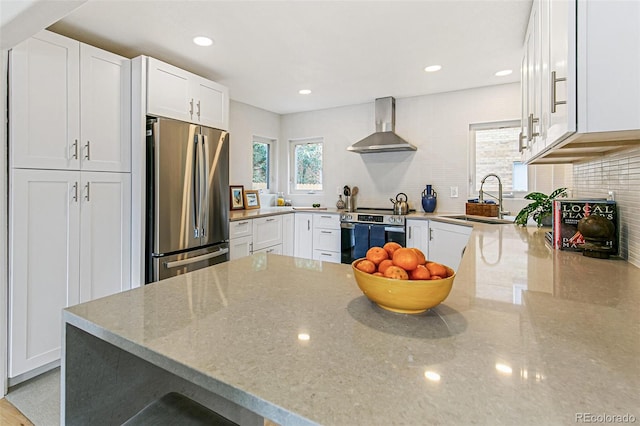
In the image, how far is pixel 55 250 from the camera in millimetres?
2090

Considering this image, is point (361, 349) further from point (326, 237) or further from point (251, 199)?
point (251, 199)

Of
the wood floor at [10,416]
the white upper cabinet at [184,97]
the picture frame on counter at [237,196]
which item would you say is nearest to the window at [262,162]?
the picture frame on counter at [237,196]

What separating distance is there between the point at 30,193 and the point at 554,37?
2785 mm

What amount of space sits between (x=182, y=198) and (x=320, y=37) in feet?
5.45

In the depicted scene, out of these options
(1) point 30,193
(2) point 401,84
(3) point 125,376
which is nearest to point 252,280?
(3) point 125,376

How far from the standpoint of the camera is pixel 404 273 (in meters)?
0.78

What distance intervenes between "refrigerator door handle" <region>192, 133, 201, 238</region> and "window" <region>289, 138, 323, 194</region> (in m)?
2.28

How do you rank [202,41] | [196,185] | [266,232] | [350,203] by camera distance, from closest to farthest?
[202,41]
[196,185]
[266,232]
[350,203]

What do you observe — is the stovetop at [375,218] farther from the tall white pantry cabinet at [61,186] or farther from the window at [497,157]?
the tall white pantry cabinet at [61,186]

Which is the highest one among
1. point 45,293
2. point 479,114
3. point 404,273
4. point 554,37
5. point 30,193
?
point 479,114

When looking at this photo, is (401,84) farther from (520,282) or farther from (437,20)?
(520,282)

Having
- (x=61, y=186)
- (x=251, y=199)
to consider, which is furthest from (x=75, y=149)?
(x=251, y=199)

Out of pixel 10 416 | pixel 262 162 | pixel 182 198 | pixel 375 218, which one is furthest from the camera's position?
pixel 262 162

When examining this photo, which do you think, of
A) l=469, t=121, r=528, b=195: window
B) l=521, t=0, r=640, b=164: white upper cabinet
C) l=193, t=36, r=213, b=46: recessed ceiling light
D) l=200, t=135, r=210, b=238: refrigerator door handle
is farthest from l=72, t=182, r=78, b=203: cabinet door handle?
l=469, t=121, r=528, b=195: window
